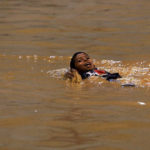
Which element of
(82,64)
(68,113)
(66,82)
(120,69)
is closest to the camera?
(68,113)

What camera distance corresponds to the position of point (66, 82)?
896cm

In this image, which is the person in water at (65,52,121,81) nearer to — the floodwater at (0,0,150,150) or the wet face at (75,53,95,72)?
the wet face at (75,53,95,72)

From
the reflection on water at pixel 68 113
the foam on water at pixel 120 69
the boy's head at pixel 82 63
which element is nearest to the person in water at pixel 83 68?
the boy's head at pixel 82 63

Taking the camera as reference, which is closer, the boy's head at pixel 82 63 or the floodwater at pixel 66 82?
the floodwater at pixel 66 82

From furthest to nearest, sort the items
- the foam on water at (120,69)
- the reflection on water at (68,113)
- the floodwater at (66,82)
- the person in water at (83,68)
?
the person in water at (83,68) < the foam on water at (120,69) < the floodwater at (66,82) < the reflection on water at (68,113)

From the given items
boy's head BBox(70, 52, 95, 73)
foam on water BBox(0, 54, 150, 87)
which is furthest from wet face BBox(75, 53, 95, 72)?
foam on water BBox(0, 54, 150, 87)

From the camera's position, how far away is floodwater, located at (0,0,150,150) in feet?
17.4

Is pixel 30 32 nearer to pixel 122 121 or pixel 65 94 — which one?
pixel 65 94

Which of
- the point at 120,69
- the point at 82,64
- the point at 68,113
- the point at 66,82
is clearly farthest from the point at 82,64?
the point at 68,113

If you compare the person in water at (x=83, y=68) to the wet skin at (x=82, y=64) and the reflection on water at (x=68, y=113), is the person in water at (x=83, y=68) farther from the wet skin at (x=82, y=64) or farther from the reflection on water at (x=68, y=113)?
the reflection on water at (x=68, y=113)

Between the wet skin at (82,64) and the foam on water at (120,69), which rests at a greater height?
the wet skin at (82,64)

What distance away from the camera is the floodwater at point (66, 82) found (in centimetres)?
529

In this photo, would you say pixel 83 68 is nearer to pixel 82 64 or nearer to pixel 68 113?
pixel 82 64

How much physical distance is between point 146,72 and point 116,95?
248cm
